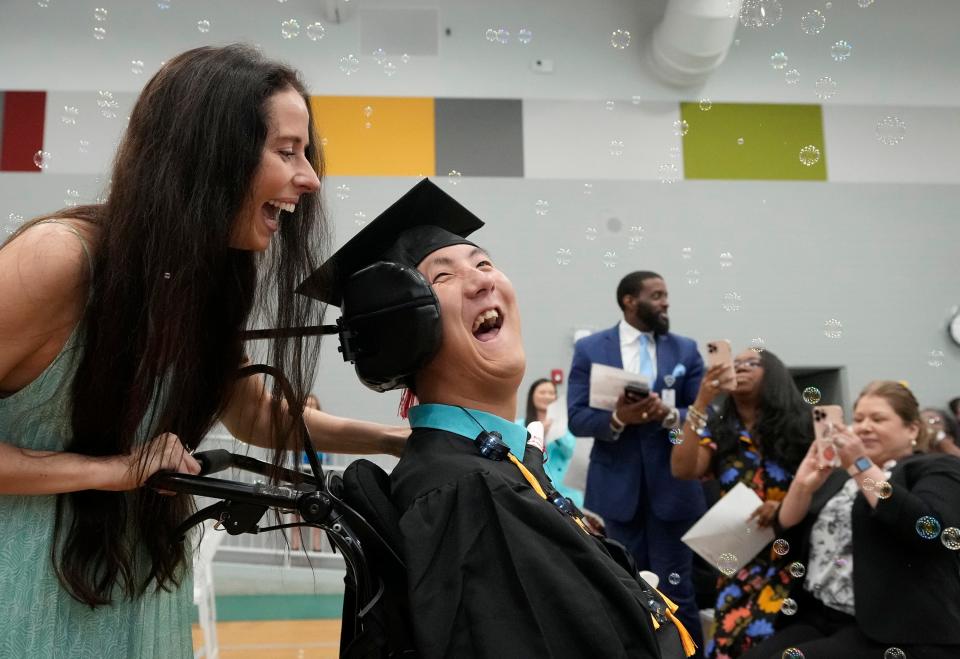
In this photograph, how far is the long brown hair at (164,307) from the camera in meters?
1.32

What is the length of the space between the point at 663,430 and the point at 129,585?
260 centimetres

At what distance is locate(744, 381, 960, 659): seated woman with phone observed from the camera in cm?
255

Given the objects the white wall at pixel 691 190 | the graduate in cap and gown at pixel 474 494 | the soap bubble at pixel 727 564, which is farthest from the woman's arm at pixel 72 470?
the white wall at pixel 691 190

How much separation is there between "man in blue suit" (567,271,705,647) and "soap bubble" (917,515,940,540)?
995 mm

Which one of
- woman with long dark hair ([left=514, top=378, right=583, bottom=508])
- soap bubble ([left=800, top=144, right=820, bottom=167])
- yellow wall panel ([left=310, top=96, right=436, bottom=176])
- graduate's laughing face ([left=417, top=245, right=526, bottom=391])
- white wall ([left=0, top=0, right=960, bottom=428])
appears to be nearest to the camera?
graduate's laughing face ([left=417, top=245, right=526, bottom=391])

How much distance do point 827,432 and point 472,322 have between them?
169 cm

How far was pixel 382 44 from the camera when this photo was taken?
6.87 m

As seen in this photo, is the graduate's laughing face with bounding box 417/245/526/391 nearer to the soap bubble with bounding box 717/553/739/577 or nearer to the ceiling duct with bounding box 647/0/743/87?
the soap bubble with bounding box 717/553/739/577

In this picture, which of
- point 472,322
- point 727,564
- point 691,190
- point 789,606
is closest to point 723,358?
point 727,564

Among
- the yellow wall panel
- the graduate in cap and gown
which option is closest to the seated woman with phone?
the graduate in cap and gown

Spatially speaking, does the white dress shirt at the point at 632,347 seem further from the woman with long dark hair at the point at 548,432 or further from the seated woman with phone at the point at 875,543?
the woman with long dark hair at the point at 548,432

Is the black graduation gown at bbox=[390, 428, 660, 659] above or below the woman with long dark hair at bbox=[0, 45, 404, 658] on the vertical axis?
below

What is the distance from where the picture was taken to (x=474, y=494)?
1.43m

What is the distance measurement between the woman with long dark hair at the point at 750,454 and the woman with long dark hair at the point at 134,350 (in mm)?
2142
